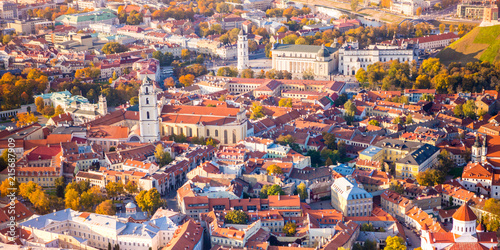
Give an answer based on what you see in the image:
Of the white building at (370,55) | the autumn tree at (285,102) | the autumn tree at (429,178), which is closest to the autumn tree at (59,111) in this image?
the autumn tree at (285,102)

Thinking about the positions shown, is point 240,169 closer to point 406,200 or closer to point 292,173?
point 292,173

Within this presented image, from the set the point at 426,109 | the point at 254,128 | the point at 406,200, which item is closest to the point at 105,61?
the point at 254,128

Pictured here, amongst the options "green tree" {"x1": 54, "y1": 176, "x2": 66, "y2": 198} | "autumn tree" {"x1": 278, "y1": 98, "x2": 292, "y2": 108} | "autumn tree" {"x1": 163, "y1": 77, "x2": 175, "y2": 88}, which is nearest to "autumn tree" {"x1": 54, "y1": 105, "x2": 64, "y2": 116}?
"autumn tree" {"x1": 163, "y1": 77, "x2": 175, "y2": 88}

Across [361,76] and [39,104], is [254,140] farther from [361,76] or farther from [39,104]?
[361,76]

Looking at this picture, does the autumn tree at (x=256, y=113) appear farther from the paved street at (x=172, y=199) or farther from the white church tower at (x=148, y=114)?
the paved street at (x=172, y=199)

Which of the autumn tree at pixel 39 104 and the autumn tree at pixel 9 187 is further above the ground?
the autumn tree at pixel 39 104

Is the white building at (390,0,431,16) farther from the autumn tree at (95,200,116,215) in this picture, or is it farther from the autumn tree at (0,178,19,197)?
the autumn tree at (95,200,116,215)
